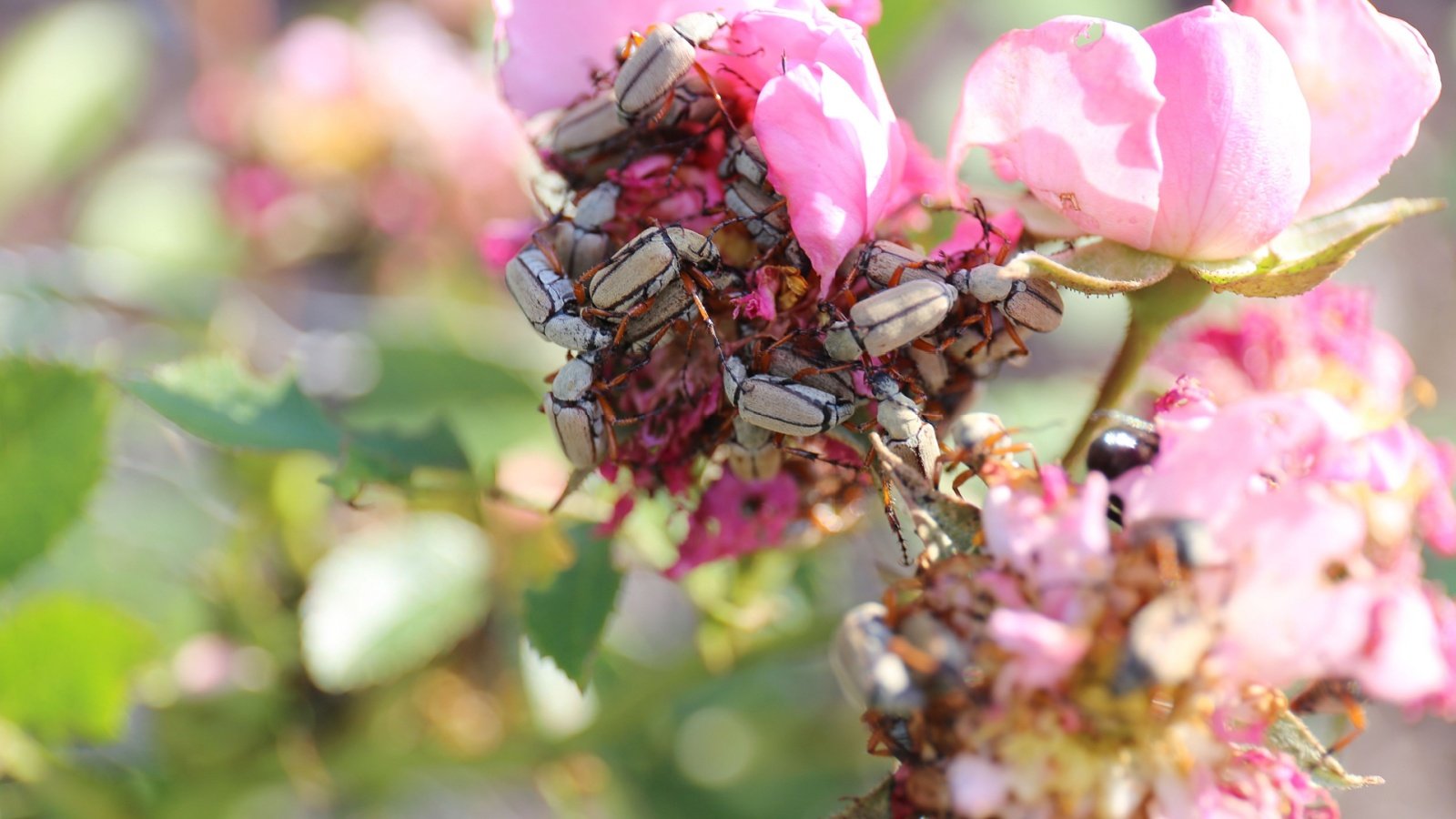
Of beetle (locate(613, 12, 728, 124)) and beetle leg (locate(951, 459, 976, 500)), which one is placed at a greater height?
beetle (locate(613, 12, 728, 124))

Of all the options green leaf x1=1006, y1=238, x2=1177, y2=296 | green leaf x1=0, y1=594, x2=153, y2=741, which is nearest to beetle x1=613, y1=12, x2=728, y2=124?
green leaf x1=1006, y1=238, x2=1177, y2=296

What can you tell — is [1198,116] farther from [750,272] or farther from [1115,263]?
[750,272]

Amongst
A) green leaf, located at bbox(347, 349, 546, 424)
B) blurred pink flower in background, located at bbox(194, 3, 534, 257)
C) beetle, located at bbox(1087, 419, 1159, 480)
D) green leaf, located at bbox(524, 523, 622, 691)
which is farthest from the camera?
blurred pink flower in background, located at bbox(194, 3, 534, 257)

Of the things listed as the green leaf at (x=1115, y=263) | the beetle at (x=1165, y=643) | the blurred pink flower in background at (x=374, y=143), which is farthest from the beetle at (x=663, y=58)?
the blurred pink flower in background at (x=374, y=143)

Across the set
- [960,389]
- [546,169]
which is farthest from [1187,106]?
[546,169]

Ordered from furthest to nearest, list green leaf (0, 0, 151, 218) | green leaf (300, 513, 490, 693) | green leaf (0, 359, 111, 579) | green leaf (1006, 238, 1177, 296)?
green leaf (0, 0, 151, 218), green leaf (300, 513, 490, 693), green leaf (0, 359, 111, 579), green leaf (1006, 238, 1177, 296)

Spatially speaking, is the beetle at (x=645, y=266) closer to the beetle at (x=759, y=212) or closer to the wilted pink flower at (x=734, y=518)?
the beetle at (x=759, y=212)

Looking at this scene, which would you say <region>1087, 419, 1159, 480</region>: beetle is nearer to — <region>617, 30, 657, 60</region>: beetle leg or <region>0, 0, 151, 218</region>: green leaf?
<region>617, 30, 657, 60</region>: beetle leg
